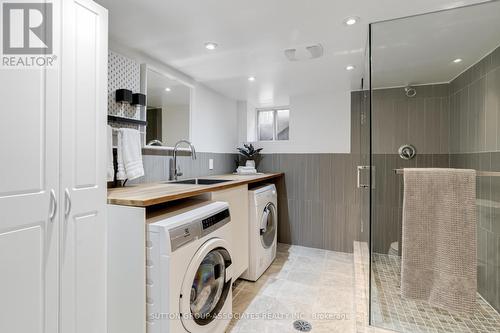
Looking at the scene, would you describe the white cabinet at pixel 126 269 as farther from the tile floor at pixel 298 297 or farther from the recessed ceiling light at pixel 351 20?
the recessed ceiling light at pixel 351 20

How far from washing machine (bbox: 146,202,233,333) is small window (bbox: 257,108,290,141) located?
2.28 metres

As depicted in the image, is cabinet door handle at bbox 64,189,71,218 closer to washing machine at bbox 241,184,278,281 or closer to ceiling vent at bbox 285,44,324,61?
washing machine at bbox 241,184,278,281

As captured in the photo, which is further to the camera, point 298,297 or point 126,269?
point 298,297

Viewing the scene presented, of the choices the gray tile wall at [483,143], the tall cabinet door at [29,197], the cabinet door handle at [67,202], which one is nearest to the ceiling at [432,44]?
the gray tile wall at [483,143]

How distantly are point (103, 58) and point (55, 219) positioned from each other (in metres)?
0.83

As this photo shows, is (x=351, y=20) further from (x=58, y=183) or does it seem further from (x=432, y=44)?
(x=58, y=183)

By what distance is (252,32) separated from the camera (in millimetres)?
1708

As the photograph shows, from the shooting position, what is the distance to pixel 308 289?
2240mm

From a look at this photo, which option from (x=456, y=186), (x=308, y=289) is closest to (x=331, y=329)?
(x=308, y=289)

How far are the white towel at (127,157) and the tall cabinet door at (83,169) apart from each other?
1.51ft

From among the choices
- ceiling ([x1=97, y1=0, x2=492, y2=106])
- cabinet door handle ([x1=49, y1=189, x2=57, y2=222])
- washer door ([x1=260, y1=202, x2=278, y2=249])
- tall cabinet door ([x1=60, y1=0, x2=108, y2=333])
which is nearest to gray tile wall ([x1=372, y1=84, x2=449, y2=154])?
ceiling ([x1=97, y1=0, x2=492, y2=106])

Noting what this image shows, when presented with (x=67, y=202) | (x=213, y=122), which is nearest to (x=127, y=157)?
(x=67, y=202)

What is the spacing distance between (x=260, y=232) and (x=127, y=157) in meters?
1.38

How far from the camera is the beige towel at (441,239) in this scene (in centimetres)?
136
